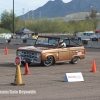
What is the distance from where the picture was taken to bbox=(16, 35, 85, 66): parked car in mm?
18625

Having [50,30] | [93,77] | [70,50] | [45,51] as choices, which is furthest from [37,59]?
[50,30]

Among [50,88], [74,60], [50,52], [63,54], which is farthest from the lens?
[74,60]

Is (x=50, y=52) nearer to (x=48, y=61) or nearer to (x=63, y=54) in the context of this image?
(x=48, y=61)

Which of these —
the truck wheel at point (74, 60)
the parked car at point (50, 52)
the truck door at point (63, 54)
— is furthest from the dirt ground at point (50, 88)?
the truck wheel at point (74, 60)

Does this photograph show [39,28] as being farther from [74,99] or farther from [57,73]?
Answer: [74,99]

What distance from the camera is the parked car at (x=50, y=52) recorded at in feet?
61.1

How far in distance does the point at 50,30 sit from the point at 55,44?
74.8m

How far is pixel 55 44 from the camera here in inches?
780

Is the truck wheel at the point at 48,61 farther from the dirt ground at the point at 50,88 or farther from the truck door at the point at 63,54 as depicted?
the dirt ground at the point at 50,88

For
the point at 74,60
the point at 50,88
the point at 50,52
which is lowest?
the point at 50,88

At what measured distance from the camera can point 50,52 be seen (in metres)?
18.9

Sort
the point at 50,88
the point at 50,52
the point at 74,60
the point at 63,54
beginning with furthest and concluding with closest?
the point at 74,60 → the point at 63,54 → the point at 50,52 → the point at 50,88

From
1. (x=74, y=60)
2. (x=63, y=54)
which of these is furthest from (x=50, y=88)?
(x=74, y=60)

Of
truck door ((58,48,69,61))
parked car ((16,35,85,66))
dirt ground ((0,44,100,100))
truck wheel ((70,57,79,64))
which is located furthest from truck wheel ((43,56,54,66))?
dirt ground ((0,44,100,100))
